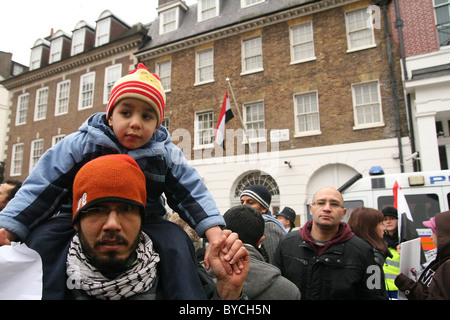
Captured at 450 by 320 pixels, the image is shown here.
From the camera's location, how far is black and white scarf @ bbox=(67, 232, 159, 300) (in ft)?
4.13

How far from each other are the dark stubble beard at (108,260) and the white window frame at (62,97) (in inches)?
893

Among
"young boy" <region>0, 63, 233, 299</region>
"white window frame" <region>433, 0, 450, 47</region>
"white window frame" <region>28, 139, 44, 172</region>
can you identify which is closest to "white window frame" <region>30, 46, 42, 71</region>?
"white window frame" <region>28, 139, 44, 172</region>

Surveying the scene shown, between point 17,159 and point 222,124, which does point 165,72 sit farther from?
point 17,159

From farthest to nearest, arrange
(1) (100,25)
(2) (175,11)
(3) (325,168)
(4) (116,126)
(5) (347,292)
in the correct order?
(1) (100,25) < (2) (175,11) < (3) (325,168) < (5) (347,292) < (4) (116,126)

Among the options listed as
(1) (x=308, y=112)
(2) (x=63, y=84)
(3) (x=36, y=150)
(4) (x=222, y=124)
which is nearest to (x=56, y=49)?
(2) (x=63, y=84)

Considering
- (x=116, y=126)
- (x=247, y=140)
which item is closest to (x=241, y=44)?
(x=247, y=140)

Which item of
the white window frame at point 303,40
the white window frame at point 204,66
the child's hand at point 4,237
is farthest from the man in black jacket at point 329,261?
the white window frame at point 204,66

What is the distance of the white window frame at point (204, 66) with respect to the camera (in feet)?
54.7

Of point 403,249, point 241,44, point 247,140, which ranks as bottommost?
point 403,249

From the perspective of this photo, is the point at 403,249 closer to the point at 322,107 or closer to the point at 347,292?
the point at 347,292

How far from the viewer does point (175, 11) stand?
752 inches

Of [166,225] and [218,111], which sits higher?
[218,111]
